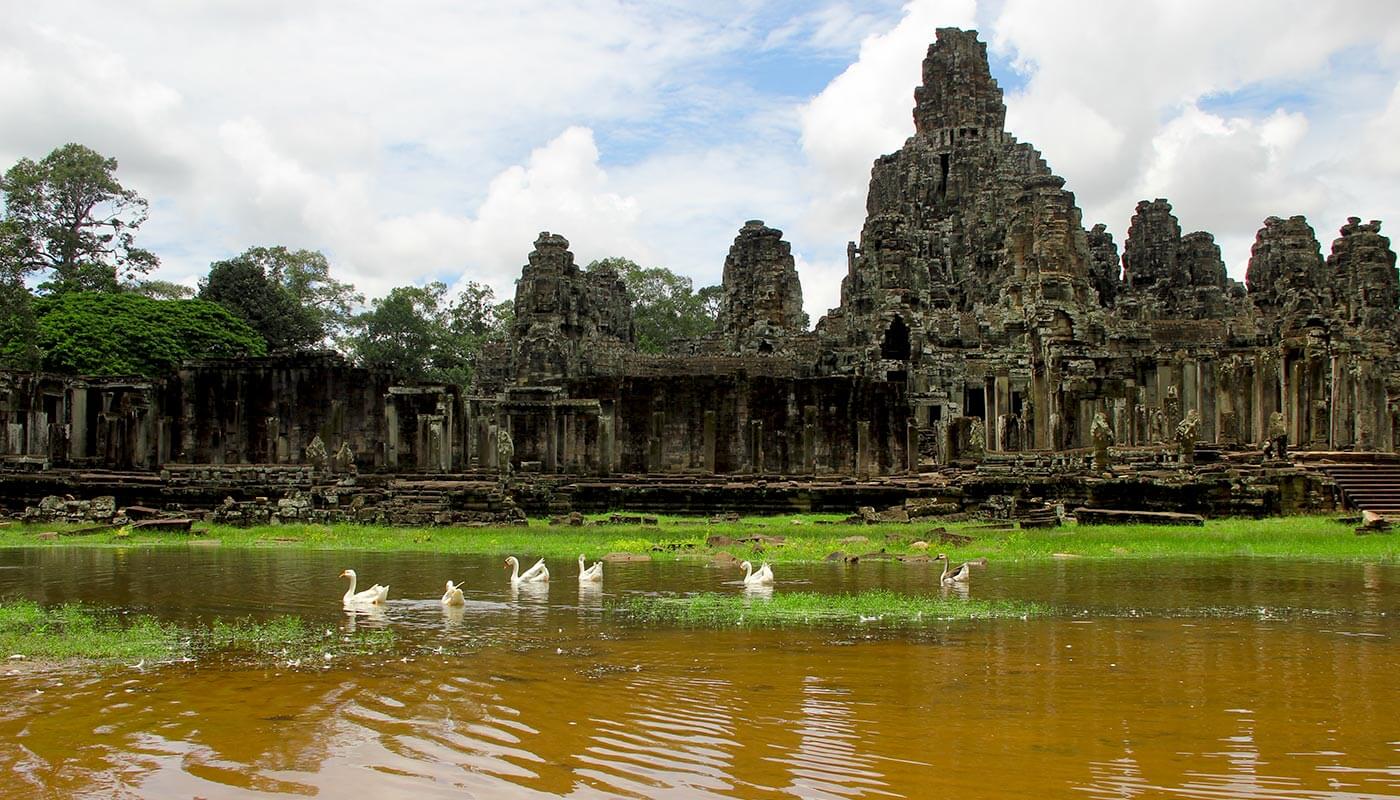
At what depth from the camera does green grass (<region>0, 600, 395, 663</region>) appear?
952cm

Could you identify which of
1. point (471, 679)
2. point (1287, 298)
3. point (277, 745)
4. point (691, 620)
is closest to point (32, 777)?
point (277, 745)

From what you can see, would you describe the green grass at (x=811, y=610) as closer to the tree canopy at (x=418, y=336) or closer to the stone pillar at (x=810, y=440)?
the stone pillar at (x=810, y=440)

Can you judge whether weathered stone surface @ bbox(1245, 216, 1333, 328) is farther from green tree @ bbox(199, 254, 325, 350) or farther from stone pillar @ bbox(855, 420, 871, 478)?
green tree @ bbox(199, 254, 325, 350)

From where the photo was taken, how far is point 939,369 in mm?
44406

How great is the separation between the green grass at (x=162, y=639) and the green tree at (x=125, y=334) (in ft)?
115

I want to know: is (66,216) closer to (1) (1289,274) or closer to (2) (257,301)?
(2) (257,301)

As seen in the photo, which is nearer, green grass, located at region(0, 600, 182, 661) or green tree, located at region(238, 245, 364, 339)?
green grass, located at region(0, 600, 182, 661)

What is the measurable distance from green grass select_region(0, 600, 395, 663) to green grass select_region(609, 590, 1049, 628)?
8.75ft

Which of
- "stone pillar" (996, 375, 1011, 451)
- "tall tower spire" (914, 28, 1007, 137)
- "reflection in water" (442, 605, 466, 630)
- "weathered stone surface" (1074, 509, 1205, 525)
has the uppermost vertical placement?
"tall tower spire" (914, 28, 1007, 137)

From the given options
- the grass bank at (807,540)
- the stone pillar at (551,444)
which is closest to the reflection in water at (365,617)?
the grass bank at (807,540)

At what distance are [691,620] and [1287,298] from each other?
32.7m

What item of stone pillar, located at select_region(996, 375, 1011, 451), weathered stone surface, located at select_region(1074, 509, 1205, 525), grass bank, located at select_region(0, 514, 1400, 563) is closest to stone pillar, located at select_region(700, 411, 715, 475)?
grass bank, located at select_region(0, 514, 1400, 563)

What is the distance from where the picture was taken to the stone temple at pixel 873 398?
30016 millimetres

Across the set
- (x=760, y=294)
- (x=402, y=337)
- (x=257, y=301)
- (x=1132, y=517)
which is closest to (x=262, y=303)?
(x=257, y=301)
